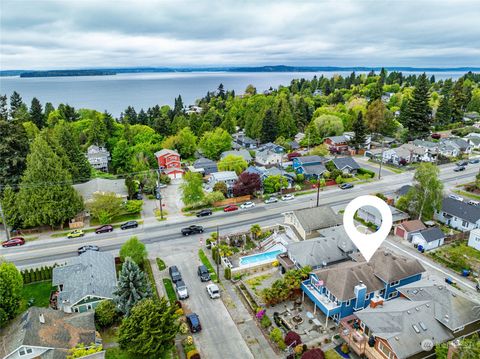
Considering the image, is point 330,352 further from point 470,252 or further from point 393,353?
point 470,252

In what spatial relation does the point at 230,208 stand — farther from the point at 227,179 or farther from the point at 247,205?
the point at 227,179

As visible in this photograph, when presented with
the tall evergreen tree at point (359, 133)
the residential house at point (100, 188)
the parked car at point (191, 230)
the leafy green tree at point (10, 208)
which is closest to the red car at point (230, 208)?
the parked car at point (191, 230)

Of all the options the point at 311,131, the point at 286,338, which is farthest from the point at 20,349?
the point at 311,131

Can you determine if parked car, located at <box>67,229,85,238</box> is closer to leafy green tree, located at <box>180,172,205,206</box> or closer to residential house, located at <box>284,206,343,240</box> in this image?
leafy green tree, located at <box>180,172,205,206</box>

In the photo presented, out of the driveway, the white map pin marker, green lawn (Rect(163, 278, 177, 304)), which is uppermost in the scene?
the white map pin marker

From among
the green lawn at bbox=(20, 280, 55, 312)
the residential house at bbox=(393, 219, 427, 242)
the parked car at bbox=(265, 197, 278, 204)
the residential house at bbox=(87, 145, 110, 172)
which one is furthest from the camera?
the residential house at bbox=(87, 145, 110, 172)

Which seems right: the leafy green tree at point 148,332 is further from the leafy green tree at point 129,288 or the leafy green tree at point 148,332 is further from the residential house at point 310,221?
the residential house at point 310,221

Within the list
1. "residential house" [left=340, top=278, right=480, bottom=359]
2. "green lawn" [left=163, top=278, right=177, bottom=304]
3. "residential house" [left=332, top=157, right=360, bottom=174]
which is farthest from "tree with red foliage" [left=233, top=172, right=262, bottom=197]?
"residential house" [left=340, top=278, right=480, bottom=359]

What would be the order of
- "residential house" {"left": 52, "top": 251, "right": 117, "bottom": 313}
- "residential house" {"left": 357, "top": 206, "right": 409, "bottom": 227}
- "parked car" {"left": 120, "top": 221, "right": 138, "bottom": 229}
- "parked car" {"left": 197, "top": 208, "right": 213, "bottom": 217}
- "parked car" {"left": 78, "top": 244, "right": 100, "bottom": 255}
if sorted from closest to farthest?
"residential house" {"left": 52, "top": 251, "right": 117, "bottom": 313}
"parked car" {"left": 78, "top": 244, "right": 100, "bottom": 255}
"residential house" {"left": 357, "top": 206, "right": 409, "bottom": 227}
"parked car" {"left": 120, "top": 221, "right": 138, "bottom": 229}
"parked car" {"left": 197, "top": 208, "right": 213, "bottom": 217}
